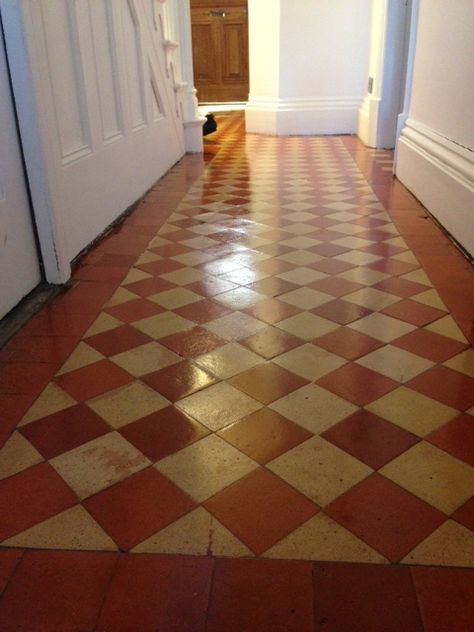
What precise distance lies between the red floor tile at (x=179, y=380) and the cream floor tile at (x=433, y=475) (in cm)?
72

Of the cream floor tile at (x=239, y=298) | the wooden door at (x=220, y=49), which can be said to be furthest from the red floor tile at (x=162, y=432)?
the wooden door at (x=220, y=49)

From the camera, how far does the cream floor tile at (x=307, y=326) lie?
7.88ft

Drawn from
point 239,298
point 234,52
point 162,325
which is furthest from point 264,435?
point 234,52

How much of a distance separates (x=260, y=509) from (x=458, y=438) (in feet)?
2.17

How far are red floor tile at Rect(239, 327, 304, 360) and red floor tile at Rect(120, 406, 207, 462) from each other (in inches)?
20.2

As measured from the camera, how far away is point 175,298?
2818 millimetres

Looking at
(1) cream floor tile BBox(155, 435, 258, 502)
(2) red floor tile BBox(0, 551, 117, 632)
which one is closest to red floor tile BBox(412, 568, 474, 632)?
(1) cream floor tile BBox(155, 435, 258, 502)

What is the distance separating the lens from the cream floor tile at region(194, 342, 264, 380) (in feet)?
6.97

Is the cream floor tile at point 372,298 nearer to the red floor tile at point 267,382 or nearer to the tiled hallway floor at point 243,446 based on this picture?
the tiled hallway floor at point 243,446

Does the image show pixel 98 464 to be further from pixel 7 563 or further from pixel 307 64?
pixel 307 64

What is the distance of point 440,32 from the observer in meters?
4.18

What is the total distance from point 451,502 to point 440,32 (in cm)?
383

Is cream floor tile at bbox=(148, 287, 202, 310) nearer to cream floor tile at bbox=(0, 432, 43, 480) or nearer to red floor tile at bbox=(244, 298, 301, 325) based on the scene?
red floor tile at bbox=(244, 298, 301, 325)

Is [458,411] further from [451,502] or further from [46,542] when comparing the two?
[46,542]
